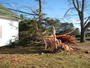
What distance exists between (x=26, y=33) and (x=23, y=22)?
1820 millimetres

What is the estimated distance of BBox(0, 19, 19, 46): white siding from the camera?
9500mm

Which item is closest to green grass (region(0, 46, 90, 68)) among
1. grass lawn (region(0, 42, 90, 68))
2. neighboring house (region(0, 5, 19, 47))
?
grass lawn (region(0, 42, 90, 68))

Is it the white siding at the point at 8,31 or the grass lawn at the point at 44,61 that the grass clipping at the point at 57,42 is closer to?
the grass lawn at the point at 44,61

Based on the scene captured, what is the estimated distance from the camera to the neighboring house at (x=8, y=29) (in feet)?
30.8

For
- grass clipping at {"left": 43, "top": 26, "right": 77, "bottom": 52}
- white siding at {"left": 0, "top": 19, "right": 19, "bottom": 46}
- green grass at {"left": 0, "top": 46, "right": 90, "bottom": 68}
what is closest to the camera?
green grass at {"left": 0, "top": 46, "right": 90, "bottom": 68}

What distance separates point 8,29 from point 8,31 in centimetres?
21

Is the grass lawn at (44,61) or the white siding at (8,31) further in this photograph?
the white siding at (8,31)

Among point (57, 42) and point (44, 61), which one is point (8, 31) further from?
point (44, 61)

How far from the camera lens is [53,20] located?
12.2 metres

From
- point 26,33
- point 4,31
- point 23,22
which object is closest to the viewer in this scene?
point 4,31

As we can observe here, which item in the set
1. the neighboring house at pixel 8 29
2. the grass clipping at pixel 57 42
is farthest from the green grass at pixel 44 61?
the neighboring house at pixel 8 29

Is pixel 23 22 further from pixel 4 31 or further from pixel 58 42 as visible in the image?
pixel 58 42

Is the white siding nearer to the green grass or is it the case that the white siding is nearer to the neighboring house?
the neighboring house

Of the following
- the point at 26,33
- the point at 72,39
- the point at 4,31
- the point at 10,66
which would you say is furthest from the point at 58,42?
the point at 4,31
